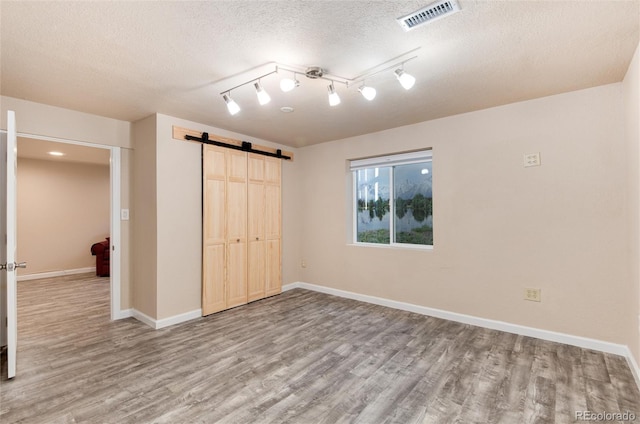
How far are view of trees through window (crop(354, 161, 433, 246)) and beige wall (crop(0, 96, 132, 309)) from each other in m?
3.25

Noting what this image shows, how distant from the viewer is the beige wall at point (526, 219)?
2.76m

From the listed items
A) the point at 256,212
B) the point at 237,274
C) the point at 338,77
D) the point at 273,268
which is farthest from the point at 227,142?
the point at 338,77

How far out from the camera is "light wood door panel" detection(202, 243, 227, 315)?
3872 millimetres

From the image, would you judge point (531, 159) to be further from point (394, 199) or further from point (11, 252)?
point (11, 252)

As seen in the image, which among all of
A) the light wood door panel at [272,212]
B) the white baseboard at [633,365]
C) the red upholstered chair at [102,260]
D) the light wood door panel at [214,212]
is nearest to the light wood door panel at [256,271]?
the light wood door panel at [272,212]

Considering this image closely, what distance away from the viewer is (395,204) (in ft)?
14.5

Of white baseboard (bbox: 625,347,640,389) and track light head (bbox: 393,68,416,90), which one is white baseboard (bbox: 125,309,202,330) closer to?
track light head (bbox: 393,68,416,90)

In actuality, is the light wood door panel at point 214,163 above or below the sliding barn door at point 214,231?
above

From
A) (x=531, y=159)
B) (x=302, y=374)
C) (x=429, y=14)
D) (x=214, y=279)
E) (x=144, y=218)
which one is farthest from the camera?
(x=214, y=279)

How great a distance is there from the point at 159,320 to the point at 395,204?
11.2 feet

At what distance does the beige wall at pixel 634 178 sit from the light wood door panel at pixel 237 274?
4081 millimetres

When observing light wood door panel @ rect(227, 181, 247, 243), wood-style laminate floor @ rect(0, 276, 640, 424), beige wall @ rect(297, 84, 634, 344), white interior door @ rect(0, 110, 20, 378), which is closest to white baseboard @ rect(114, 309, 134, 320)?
wood-style laminate floor @ rect(0, 276, 640, 424)

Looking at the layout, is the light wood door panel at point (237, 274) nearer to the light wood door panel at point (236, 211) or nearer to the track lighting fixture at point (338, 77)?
the light wood door panel at point (236, 211)

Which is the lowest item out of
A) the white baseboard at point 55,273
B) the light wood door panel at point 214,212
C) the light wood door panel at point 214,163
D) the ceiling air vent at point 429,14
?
the white baseboard at point 55,273
